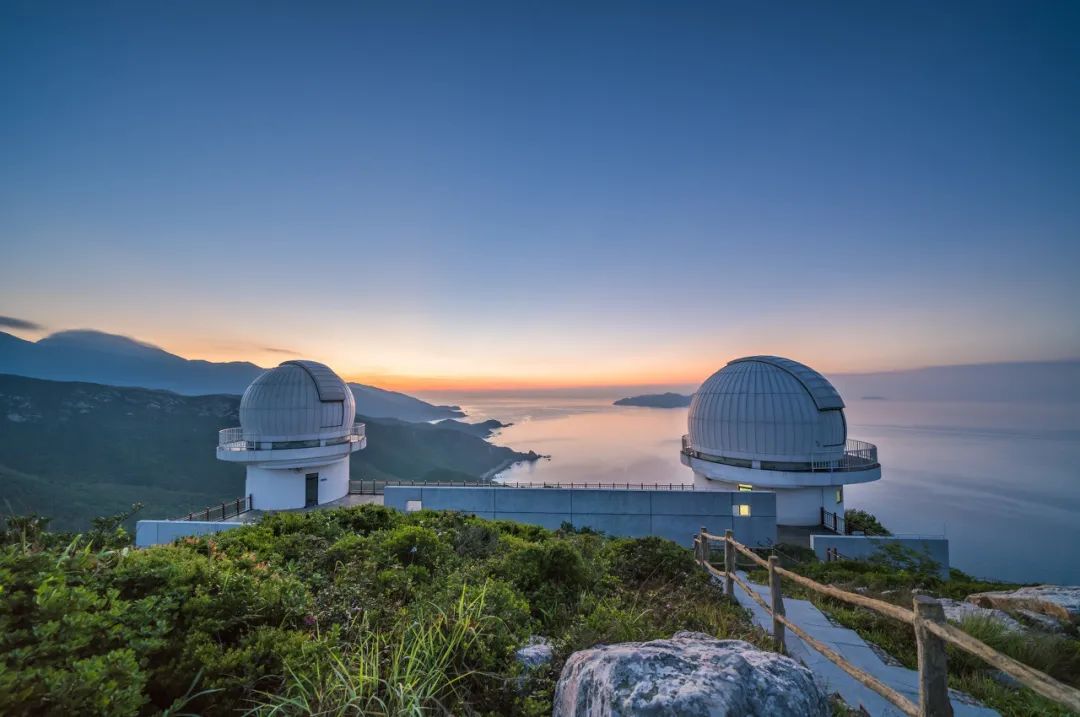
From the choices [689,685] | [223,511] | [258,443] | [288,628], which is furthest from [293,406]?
[689,685]

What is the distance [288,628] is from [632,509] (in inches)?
568

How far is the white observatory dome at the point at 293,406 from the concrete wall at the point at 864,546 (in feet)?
66.7

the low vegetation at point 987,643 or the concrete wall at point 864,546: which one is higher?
the low vegetation at point 987,643

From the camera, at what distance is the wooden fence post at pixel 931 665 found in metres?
2.81

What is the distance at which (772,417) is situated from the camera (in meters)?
18.3

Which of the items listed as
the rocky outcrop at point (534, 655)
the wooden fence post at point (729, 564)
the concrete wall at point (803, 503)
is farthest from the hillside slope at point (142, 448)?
the rocky outcrop at point (534, 655)

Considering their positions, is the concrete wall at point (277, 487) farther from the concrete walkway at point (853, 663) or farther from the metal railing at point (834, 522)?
the metal railing at point (834, 522)

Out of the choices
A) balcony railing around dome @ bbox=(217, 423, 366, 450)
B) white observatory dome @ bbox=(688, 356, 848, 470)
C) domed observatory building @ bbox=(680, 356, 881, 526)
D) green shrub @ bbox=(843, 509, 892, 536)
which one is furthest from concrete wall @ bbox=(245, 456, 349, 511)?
green shrub @ bbox=(843, 509, 892, 536)

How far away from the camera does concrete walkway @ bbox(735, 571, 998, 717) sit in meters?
4.03

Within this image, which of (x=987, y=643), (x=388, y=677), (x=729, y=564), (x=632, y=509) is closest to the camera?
(x=388, y=677)

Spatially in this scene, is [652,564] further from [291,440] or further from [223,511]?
[223,511]

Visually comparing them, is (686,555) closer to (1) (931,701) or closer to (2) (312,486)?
(1) (931,701)

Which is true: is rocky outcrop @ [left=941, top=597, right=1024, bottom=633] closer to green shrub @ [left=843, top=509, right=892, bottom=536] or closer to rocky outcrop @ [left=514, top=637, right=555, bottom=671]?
rocky outcrop @ [left=514, top=637, right=555, bottom=671]

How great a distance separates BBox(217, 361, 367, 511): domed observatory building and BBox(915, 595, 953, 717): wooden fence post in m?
21.3
